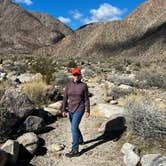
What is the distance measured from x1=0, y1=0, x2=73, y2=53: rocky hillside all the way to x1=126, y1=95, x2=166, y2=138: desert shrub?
140 metres

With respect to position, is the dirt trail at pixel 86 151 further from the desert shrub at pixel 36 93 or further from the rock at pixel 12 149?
the desert shrub at pixel 36 93

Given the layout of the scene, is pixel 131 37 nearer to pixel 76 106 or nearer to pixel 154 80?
pixel 154 80

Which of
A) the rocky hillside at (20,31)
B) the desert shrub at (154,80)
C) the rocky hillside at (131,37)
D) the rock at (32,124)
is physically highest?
the rocky hillside at (20,31)

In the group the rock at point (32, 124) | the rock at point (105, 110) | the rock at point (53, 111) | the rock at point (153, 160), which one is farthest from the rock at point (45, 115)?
the rock at point (153, 160)

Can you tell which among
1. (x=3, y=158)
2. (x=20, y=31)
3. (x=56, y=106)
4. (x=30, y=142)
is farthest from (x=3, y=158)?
(x=20, y=31)

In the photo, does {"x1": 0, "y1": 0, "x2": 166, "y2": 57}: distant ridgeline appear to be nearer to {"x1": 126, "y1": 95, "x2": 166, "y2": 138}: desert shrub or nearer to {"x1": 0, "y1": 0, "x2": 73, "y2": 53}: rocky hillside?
{"x1": 0, "y1": 0, "x2": 73, "y2": 53}: rocky hillside

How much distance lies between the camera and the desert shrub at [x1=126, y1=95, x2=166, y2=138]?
7664mm

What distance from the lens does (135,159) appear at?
6727mm

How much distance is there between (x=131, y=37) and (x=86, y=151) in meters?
83.8

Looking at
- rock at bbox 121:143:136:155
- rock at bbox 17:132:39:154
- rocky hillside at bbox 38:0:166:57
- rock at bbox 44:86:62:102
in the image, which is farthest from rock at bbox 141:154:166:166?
rocky hillside at bbox 38:0:166:57

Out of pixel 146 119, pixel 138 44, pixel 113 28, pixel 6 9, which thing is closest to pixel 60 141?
pixel 146 119

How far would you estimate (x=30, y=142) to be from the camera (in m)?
7.59

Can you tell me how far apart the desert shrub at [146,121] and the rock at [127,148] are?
554mm

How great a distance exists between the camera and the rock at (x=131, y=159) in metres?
6.67
